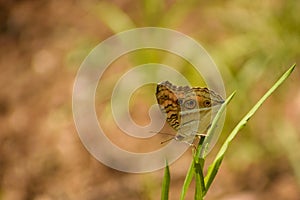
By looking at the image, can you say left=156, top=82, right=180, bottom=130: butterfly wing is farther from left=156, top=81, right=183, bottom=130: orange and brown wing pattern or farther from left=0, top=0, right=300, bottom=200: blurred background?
left=0, top=0, right=300, bottom=200: blurred background

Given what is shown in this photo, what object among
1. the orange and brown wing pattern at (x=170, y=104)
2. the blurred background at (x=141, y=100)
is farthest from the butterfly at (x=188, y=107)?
the blurred background at (x=141, y=100)

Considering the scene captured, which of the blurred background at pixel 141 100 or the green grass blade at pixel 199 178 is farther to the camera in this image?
the blurred background at pixel 141 100

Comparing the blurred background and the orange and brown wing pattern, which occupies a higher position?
the blurred background

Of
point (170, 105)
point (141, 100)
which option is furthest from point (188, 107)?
point (141, 100)

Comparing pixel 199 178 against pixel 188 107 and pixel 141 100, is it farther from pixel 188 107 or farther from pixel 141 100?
pixel 141 100

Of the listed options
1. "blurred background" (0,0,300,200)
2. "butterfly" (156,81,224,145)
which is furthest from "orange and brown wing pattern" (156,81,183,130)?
"blurred background" (0,0,300,200)

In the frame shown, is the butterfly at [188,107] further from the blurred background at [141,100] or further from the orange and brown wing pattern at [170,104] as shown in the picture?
the blurred background at [141,100]
